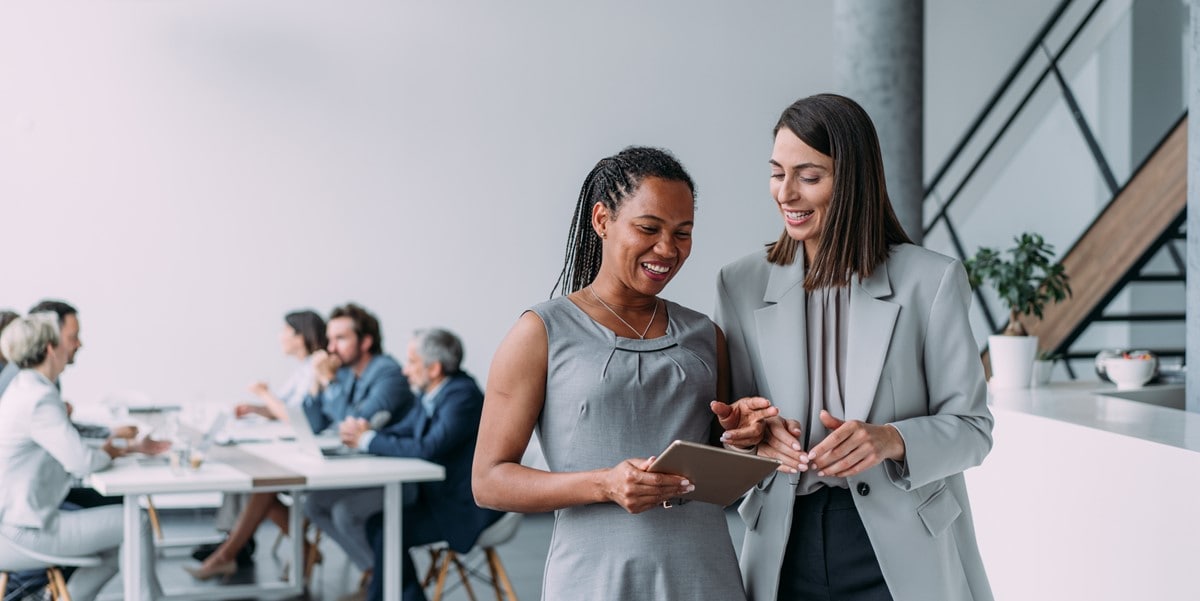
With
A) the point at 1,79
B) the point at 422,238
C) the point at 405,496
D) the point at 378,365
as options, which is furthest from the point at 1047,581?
the point at 1,79

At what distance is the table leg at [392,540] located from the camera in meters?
4.69

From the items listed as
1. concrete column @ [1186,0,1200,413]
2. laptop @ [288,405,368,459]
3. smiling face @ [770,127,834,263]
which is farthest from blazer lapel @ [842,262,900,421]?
laptop @ [288,405,368,459]

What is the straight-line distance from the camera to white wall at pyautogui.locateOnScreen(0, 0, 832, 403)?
7441 mm

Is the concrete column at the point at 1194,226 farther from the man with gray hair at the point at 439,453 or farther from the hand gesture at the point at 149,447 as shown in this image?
the hand gesture at the point at 149,447

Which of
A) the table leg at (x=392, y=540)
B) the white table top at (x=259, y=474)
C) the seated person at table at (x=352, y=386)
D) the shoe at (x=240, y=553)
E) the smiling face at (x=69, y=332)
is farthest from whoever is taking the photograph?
the shoe at (x=240, y=553)

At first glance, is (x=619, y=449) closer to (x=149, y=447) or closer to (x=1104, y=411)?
(x=1104, y=411)

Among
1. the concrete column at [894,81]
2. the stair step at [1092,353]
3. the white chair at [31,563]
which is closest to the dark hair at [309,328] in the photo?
the white chair at [31,563]

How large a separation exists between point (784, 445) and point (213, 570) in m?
5.26

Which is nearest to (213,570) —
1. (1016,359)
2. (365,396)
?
(365,396)

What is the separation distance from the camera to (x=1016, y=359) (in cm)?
439

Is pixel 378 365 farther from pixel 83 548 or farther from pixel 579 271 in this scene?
pixel 579 271

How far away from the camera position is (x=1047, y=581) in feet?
10.6

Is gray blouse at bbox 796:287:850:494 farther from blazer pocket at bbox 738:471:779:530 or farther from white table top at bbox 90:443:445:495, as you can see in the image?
white table top at bbox 90:443:445:495

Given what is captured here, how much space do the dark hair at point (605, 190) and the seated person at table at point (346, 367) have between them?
3833 millimetres
